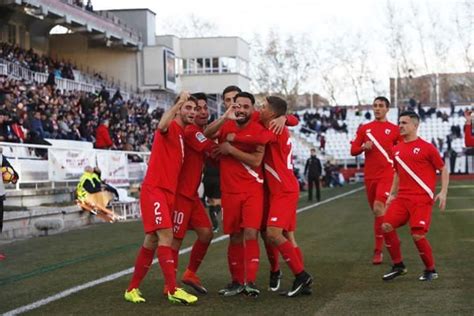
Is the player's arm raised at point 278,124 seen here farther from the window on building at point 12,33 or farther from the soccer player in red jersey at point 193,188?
the window on building at point 12,33

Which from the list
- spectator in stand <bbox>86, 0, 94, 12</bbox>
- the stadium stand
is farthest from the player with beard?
the stadium stand

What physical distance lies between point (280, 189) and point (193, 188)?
90 cm

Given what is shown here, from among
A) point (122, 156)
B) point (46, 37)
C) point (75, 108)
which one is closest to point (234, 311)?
point (122, 156)

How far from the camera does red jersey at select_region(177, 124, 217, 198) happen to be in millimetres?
9086

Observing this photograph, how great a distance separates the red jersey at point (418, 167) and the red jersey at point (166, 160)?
2898 millimetres

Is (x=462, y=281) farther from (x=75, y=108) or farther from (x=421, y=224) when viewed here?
(x=75, y=108)

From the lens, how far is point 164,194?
884 centimetres

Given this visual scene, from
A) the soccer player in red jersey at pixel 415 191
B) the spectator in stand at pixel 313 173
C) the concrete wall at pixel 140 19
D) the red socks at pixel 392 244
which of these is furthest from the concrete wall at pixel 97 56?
the soccer player in red jersey at pixel 415 191

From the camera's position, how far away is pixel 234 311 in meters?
8.29

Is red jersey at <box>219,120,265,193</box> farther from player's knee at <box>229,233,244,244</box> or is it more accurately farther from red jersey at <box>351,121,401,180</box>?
red jersey at <box>351,121,401,180</box>

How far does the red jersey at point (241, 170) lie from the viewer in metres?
9.07

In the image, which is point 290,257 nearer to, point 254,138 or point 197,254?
point 197,254

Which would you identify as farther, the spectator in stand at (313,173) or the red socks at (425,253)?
the spectator in stand at (313,173)

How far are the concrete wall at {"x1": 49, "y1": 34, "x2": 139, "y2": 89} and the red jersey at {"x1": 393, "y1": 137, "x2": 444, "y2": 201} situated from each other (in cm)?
3906
